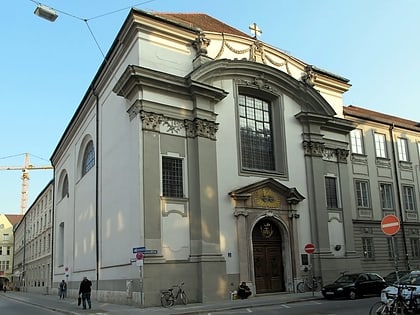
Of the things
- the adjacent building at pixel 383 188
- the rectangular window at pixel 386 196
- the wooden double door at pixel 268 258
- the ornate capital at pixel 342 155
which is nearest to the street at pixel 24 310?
the wooden double door at pixel 268 258

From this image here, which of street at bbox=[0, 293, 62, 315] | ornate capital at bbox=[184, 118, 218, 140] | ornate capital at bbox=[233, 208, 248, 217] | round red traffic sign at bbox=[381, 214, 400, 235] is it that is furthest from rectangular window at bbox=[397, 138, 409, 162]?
street at bbox=[0, 293, 62, 315]

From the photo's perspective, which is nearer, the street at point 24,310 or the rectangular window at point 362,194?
the street at point 24,310

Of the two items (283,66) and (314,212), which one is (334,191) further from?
(283,66)

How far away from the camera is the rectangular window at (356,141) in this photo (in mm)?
34094

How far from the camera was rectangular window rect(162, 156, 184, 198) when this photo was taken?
75.3 ft

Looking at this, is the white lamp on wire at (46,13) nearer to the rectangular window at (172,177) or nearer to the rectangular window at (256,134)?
the rectangular window at (172,177)

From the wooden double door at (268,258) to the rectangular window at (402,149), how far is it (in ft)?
52.7

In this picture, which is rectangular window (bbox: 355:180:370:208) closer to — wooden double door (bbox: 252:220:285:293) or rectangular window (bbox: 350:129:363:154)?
rectangular window (bbox: 350:129:363:154)

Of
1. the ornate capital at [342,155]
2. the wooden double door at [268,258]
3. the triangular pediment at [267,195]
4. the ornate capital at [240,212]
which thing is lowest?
the wooden double door at [268,258]

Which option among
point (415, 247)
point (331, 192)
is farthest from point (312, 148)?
point (415, 247)

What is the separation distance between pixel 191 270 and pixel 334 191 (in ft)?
40.2

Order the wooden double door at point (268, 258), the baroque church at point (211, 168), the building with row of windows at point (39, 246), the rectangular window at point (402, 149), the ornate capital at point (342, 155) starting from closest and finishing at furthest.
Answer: the baroque church at point (211, 168), the wooden double door at point (268, 258), the ornate capital at point (342, 155), the rectangular window at point (402, 149), the building with row of windows at point (39, 246)

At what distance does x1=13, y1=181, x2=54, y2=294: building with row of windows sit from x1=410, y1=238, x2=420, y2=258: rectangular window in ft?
112

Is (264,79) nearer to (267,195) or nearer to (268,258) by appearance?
(267,195)
